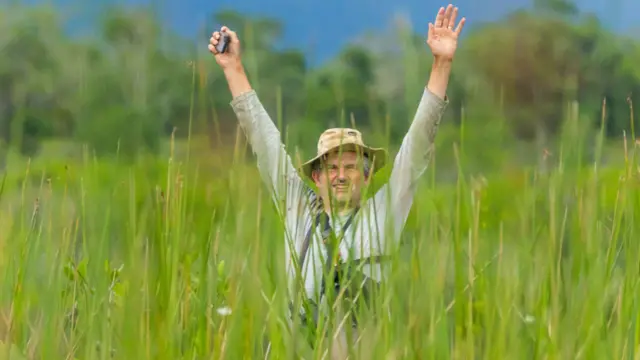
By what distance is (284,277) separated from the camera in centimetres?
109

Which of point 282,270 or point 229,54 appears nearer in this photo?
point 282,270

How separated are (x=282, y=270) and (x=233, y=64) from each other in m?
0.98

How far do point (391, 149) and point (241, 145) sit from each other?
20 cm

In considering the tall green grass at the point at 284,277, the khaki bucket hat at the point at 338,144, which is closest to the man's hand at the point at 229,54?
the khaki bucket hat at the point at 338,144

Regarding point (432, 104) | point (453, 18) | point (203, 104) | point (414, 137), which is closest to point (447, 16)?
point (453, 18)

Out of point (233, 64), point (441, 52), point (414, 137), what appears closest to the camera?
point (414, 137)

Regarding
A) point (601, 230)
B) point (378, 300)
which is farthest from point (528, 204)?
point (378, 300)

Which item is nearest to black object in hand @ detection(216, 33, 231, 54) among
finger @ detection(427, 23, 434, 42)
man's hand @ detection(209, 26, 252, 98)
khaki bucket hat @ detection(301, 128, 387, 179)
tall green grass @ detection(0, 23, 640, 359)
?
man's hand @ detection(209, 26, 252, 98)

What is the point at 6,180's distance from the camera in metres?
1.34

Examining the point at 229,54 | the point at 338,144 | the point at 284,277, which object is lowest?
the point at 284,277

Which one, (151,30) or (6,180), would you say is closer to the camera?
(151,30)

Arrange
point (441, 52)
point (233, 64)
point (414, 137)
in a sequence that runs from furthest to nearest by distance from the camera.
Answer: point (233, 64), point (441, 52), point (414, 137)

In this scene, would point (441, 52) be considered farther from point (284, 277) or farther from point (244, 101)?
point (284, 277)

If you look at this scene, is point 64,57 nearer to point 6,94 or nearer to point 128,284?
point 6,94
